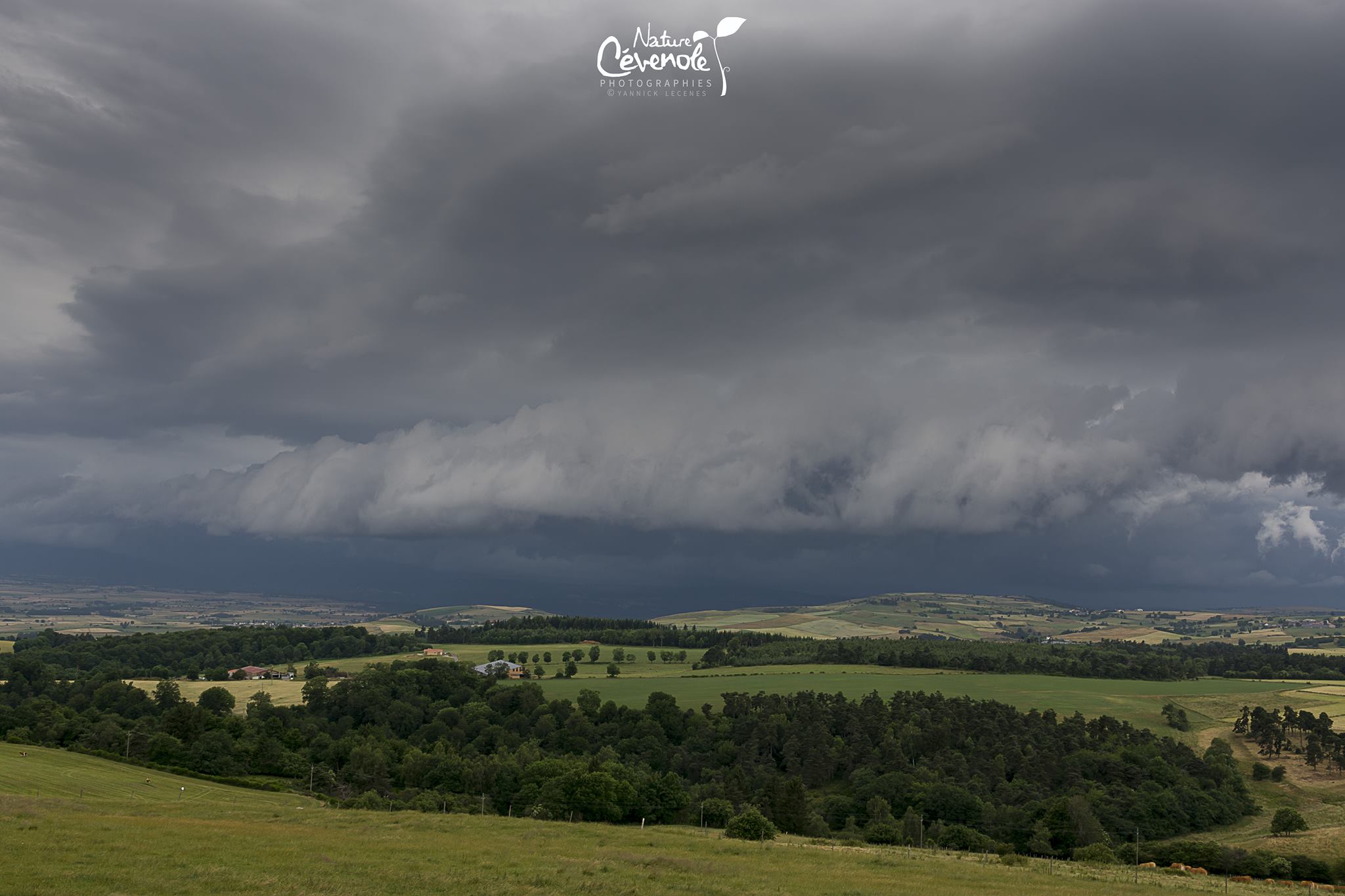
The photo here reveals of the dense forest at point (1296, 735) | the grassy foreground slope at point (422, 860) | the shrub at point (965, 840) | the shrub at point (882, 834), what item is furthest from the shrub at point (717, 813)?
the dense forest at point (1296, 735)

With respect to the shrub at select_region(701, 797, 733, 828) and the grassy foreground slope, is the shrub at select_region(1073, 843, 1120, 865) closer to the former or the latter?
the grassy foreground slope

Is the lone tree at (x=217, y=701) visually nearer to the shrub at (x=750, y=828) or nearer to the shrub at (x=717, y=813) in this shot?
the shrub at (x=717, y=813)

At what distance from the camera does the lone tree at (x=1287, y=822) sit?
9719 centimetres

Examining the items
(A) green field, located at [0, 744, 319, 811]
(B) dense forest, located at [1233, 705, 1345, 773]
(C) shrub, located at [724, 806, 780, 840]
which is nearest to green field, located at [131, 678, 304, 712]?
(A) green field, located at [0, 744, 319, 811]

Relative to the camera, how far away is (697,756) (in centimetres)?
14125

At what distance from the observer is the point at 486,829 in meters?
67.1

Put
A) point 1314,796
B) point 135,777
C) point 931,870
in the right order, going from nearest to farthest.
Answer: point 931,870 < point 135,777 < point 1314,796

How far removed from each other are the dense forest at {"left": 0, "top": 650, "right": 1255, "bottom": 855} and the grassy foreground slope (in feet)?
109

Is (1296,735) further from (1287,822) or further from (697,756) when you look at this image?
(697,756)

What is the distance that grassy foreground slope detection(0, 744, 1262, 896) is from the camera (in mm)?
37500

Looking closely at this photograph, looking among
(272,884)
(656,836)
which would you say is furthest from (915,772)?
(272,884)

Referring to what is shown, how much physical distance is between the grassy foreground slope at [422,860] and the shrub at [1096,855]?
41.5 feet

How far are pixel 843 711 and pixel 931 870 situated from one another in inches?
4167

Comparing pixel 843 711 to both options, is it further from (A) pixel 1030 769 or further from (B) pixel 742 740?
(A) pixel 1030 769
